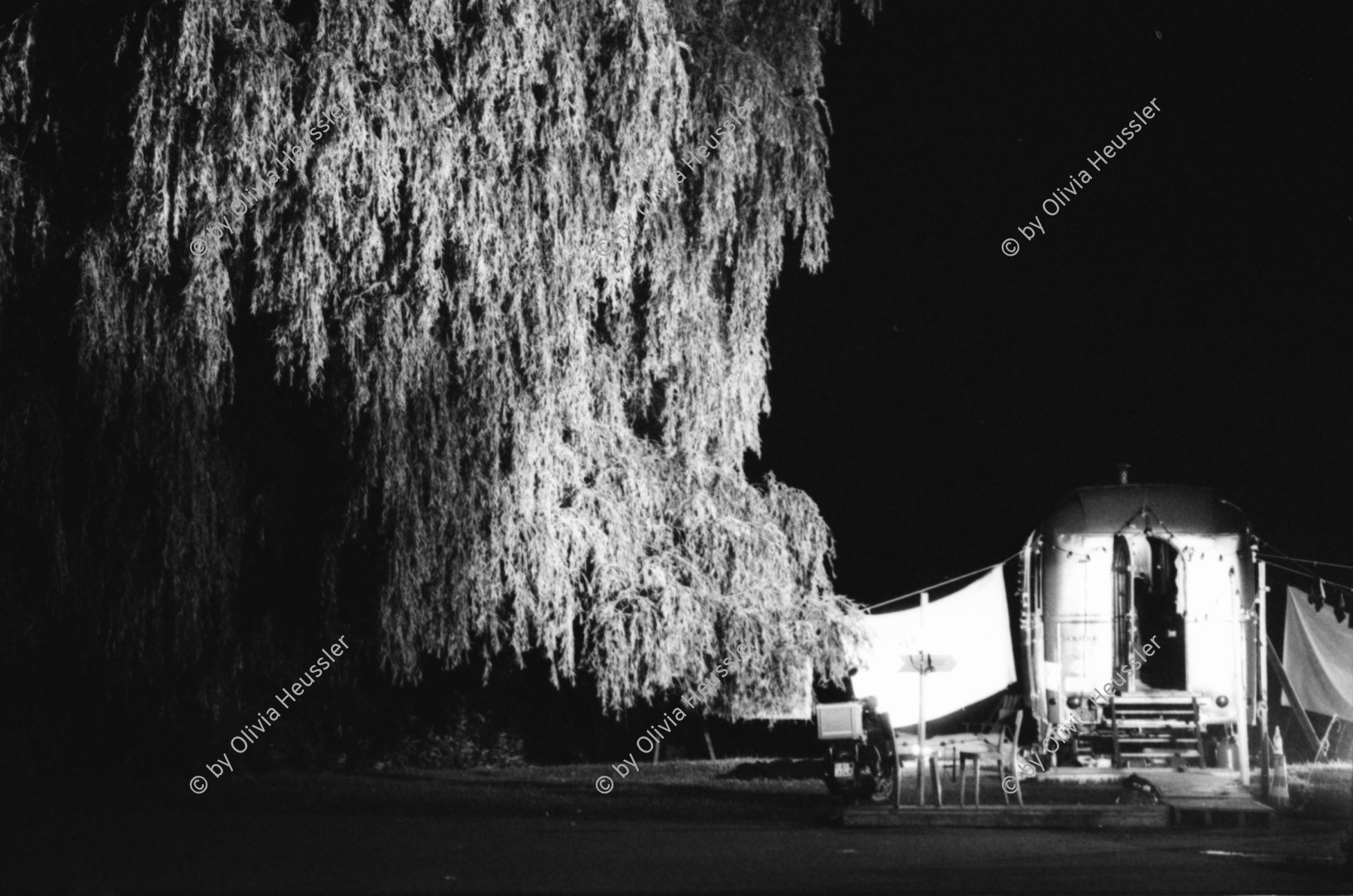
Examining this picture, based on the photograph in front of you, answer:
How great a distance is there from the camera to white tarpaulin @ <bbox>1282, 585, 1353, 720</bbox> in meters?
18.3

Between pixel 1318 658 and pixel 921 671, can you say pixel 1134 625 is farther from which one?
pixel 921 671

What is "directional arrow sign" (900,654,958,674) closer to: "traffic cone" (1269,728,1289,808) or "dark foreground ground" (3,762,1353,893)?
"dark foreground ground" (3,762,1353,893)

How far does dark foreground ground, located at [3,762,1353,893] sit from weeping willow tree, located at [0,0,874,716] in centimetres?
143

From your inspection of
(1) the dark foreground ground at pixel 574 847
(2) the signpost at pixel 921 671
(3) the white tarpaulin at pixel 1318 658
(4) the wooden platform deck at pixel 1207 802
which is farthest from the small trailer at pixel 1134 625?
(2) the signpost at pixel 921 671

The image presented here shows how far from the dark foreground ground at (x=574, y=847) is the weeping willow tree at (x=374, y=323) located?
143 centimetres

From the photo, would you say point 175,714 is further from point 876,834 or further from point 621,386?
point 876,834

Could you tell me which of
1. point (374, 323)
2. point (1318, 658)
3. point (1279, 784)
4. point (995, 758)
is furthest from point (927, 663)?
point (1318, 658)

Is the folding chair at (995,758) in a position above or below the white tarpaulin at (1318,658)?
below

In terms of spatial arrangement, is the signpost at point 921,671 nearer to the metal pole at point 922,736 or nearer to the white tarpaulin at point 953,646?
the metal pole at point 922,736

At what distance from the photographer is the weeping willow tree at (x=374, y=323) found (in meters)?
14.2

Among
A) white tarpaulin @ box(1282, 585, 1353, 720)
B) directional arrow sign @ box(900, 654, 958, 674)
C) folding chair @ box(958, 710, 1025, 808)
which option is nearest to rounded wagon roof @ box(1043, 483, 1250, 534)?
white tarpaulin @ box(1282, 585, 1353, 720)

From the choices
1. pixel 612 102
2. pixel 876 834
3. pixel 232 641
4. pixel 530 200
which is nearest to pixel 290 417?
pixel 232 641

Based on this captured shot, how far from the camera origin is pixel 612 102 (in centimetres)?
1547

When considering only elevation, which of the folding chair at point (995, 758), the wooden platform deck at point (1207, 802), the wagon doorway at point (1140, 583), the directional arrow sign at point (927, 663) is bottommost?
the wooden platform deck at point (1207, 802)
